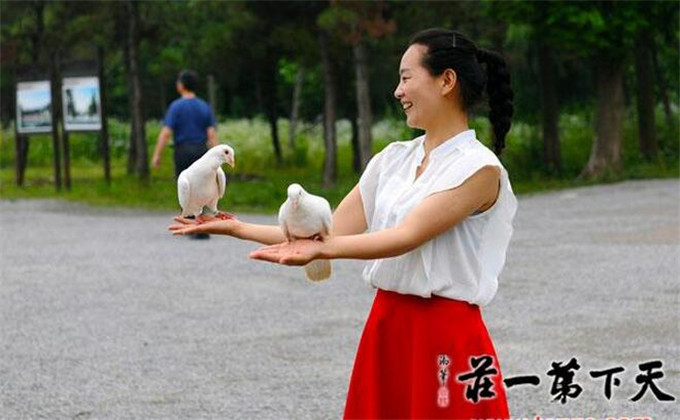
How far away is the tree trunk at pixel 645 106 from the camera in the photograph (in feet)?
88.0

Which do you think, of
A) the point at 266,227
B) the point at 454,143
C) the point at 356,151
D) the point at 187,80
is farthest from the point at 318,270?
the point at 356,151

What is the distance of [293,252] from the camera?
123 inches

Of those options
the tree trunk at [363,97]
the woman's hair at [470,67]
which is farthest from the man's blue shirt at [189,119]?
the woman's hair at [470,67]

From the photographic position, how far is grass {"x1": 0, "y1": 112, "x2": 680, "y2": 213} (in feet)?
76.9

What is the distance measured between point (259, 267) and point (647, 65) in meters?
16.3

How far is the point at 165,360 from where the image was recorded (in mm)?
8078

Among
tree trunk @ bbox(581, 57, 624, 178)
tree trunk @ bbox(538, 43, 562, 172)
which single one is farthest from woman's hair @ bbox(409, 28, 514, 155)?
tree trunk @ bbox(538, 43, 562, 172)

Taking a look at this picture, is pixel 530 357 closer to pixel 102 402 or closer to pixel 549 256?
pixel 102 402

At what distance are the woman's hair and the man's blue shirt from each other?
1121 cm

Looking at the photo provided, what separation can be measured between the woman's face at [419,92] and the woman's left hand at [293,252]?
0.51 m

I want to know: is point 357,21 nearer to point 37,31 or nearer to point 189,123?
point 189,123

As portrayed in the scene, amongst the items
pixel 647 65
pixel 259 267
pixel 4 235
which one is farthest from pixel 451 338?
pixel 647 65

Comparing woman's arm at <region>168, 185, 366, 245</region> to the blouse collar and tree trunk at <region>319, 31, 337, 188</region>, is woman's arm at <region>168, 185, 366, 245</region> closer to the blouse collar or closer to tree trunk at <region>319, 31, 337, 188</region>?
the blouse collar

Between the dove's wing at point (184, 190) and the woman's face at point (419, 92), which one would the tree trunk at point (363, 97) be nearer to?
the woman's face at point (419, 92)
